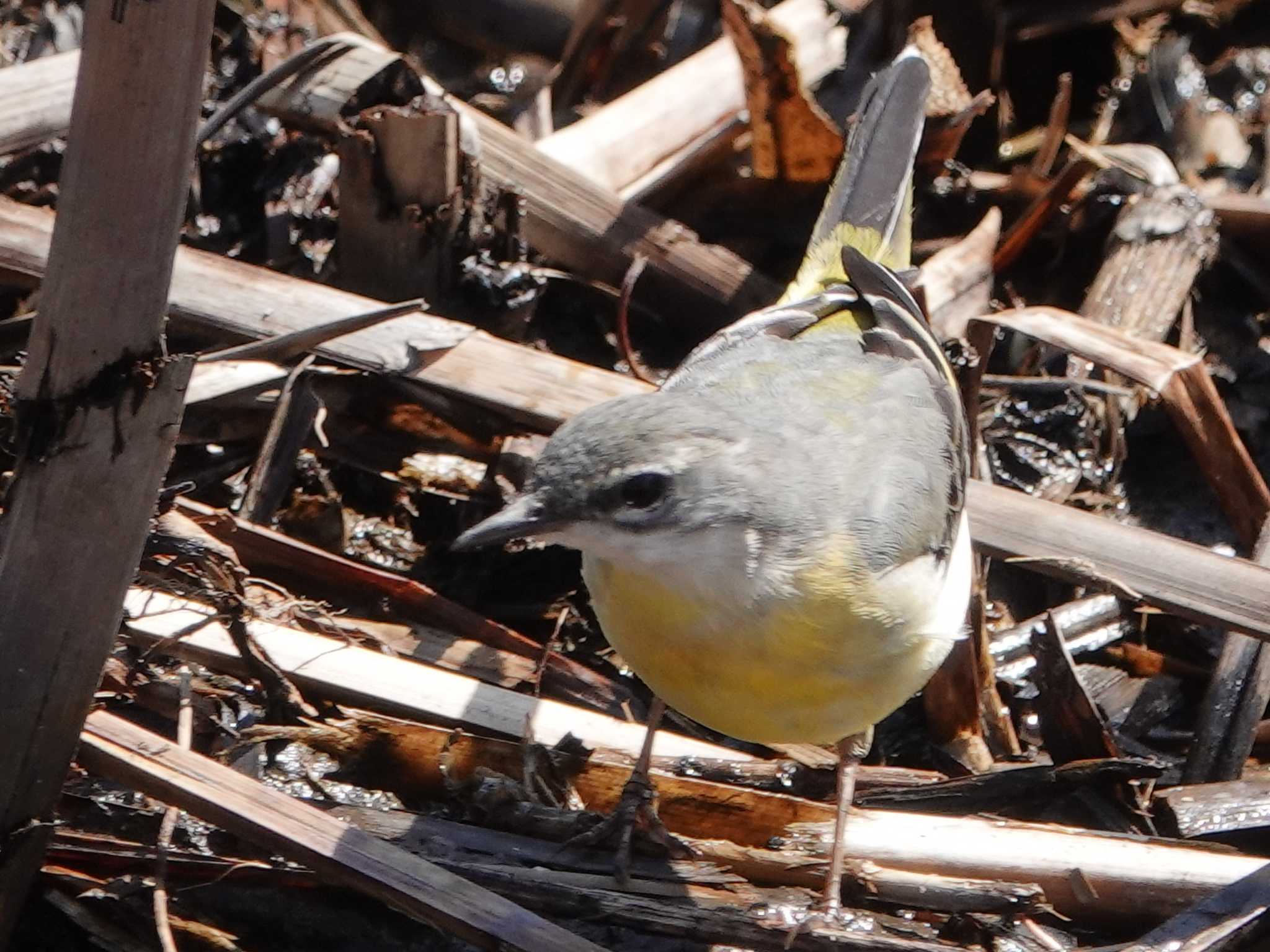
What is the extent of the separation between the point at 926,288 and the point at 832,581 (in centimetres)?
249

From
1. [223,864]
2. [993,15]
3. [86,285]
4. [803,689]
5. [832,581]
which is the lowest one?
[223,864]

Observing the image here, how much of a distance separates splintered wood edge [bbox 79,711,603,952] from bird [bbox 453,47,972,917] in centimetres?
67

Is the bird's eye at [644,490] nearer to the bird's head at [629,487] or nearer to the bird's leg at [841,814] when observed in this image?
the bird's head at [629,487]

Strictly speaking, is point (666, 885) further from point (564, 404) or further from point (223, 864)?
point (564, 404)

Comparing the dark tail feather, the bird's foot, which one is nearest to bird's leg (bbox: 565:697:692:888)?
the bird's foot

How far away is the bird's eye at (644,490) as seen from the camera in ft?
11.1

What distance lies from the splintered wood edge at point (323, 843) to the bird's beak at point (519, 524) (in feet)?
2.49

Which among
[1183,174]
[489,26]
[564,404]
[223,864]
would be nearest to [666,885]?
[223,864]

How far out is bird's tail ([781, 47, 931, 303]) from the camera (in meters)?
5.30

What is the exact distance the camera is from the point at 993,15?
22.2ft

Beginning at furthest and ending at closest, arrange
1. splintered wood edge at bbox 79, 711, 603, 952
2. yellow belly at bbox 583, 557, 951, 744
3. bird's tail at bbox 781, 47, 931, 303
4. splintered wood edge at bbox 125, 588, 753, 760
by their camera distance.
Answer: bird's tail at bbox 781, 47, 931, 303 → splintered wood edge at bbox 125, 588, 753, 760 → yellow belly at bbox 583, 557, 951, 744 → splintered wood edge at bbox 79, 711, 603, 952

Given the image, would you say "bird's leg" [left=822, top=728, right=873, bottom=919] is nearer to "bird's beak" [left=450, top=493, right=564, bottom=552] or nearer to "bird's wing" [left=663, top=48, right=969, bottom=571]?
"bird's wing" [left=663, top=48, right=969, bottom=571]

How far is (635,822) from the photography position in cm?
418

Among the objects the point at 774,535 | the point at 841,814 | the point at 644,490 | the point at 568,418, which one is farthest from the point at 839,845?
the point at 568,418
